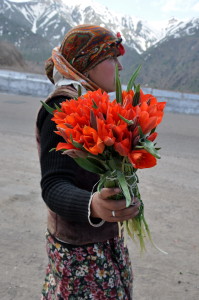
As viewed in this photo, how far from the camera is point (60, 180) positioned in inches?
60.6

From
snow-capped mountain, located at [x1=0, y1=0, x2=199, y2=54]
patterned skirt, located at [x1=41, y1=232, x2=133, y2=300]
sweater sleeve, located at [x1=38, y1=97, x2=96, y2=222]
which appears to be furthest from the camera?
snow-capped mountain, located at [x1=0, y1=0, x2=199, y2=54]

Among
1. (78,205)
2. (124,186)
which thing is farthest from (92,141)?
(78,205)

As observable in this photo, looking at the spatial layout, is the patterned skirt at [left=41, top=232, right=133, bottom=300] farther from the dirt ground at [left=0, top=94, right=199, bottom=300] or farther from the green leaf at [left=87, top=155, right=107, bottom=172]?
the dirt ground at [left=0, top=94, right=199, bottom=300]

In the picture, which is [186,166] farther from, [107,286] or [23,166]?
[107,286]

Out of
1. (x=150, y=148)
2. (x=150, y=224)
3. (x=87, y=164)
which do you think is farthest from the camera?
(x=150, y=224)

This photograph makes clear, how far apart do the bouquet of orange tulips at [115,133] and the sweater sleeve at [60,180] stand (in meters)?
0.14

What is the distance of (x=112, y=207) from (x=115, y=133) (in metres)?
0.26

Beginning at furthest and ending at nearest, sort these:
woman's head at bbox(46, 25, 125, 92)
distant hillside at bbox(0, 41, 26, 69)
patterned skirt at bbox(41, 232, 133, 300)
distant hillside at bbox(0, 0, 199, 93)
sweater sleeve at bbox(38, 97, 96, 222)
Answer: distant hillside at bbox(0, 0, 199, 93) → distant hillside at bbox(0, 41, 26, 69) → woman's head at bbox(46, 25, 125, 92) → patterned skirt at bbox(41, 232, 133, 300) → sweater sleeve at bbox(38, 97, 96, 222)

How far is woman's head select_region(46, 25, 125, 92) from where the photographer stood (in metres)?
1.83

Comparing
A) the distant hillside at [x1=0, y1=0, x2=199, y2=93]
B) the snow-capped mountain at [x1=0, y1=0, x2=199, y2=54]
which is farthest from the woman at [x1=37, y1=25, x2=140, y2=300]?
the snow-capped mountain at [x1=0, y1=0, x2=199, y2=54]

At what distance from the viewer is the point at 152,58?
101 m

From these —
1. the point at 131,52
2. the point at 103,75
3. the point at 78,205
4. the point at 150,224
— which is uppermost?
the point at 103,75

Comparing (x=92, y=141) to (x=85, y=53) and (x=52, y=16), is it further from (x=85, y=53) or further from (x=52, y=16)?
(x=52, y=16)

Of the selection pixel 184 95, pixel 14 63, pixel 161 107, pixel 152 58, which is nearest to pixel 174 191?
pixel 161 107
